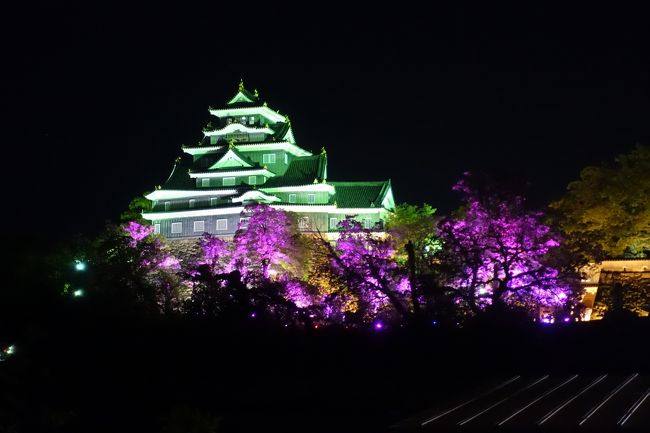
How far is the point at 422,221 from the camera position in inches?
1631

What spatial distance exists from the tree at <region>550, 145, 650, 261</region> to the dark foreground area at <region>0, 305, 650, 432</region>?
10.4m

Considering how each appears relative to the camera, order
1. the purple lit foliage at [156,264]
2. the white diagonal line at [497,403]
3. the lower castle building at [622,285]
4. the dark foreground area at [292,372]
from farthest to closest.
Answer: the purple lit foliage at [156,264], the lower castle building at [622,285], the dark foreground area at [292,372], the white diagonal line at [497,403]

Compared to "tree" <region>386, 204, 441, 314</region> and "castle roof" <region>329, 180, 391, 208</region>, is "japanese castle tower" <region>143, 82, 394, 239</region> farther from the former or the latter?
"tree" <region>386, 204, 441, 314</region>

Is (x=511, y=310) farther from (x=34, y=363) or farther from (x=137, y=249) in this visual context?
(x=137, y=249)

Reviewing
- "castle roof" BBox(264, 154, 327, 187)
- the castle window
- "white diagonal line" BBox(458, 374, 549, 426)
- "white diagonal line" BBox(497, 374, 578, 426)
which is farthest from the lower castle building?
the castle window

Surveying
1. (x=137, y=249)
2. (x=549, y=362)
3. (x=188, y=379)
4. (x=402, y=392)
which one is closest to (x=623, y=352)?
(x=549, y=362)

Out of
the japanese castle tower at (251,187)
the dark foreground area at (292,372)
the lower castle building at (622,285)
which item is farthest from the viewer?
the japanese castle tower at (251,187)

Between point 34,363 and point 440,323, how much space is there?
1276 cm

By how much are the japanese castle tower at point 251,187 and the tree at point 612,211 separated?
12.6 meters

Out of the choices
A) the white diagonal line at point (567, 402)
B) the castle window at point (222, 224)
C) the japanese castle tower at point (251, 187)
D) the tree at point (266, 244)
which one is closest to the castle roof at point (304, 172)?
the japanese castle tower at point (251, 187)

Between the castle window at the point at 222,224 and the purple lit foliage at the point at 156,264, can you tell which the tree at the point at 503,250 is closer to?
the purple lit foliage at the point at 156,264

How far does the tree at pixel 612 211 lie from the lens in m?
33.6

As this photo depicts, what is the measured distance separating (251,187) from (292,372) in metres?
27.2

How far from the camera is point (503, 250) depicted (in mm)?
28516
